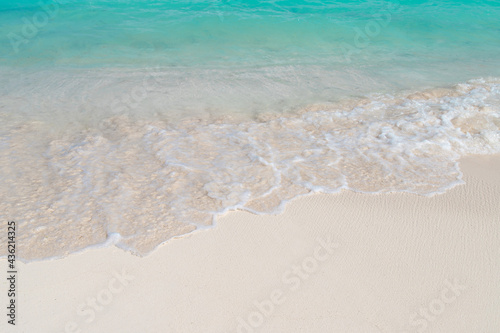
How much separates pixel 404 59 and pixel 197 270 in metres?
7.98

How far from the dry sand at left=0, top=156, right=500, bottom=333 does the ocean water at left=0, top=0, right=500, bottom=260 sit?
0.28 meters

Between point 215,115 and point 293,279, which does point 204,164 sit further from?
point 293,279

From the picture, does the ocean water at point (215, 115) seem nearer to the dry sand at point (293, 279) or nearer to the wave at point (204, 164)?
the wave at point (204, 164)

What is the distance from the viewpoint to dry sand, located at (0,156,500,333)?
2.90 metres

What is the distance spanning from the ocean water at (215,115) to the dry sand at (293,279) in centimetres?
28

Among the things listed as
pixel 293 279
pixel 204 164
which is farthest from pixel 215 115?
pixel 293 279

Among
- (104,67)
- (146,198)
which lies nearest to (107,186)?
(146,198)

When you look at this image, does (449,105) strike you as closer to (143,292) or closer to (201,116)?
(201,116)

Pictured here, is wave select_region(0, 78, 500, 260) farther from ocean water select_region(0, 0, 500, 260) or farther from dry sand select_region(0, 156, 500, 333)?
dry sand select_region(0, 156, 500, 333)

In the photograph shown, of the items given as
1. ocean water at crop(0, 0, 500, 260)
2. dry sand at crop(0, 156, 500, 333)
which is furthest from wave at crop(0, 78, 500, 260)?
dry sand at crop(0, 156, 500, 333)

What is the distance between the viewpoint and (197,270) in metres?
3.29

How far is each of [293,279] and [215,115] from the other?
366 cm

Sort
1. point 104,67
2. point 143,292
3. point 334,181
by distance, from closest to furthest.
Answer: point 143,292, point 334,181, point 104,67

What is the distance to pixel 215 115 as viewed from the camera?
636 cm
